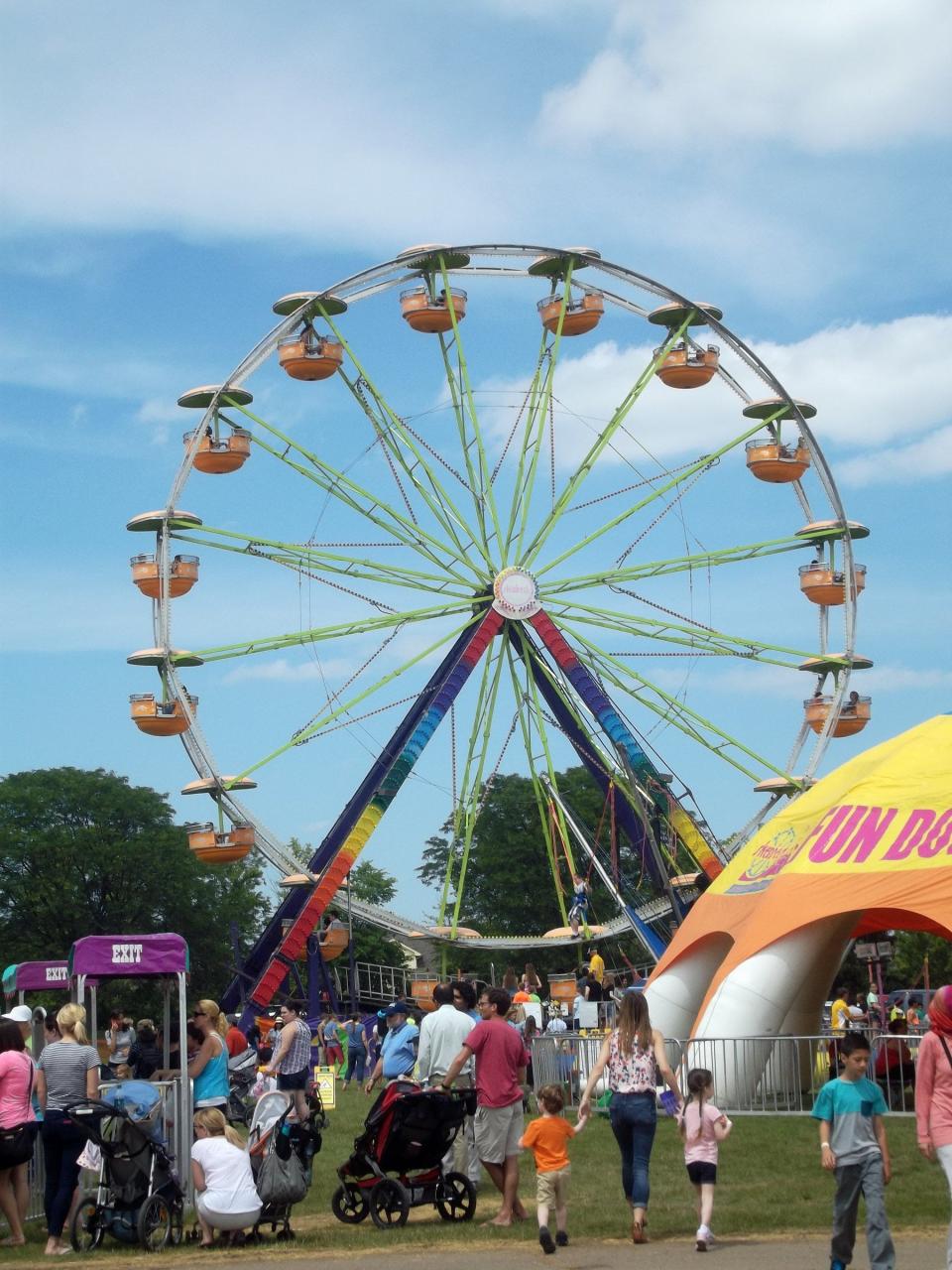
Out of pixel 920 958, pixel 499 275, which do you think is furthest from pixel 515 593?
pixel 920 958

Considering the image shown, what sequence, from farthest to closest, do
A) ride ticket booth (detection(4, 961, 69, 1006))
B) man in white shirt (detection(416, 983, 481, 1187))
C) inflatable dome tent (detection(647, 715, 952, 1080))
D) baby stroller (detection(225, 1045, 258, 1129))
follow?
baby stroller (detection(225, 1045, 258, 1129)), inflatable dome tent (detection(647, 715, 952, 1080)), ride ticket booth (detection(4, 961, 69, 1006)), man in white shirt (detection(416, 983, 481, 1187))

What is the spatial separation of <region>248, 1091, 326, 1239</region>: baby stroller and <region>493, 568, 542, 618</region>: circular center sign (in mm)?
20158

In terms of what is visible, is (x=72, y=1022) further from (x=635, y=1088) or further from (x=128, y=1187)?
(x=635, y=1088)

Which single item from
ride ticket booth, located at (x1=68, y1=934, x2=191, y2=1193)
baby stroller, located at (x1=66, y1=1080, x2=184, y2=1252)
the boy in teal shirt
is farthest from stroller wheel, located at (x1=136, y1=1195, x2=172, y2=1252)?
the boy in teal shirt

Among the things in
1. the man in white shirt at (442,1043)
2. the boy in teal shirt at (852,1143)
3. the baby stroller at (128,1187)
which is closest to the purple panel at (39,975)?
the man in white shirt at (442,1043)

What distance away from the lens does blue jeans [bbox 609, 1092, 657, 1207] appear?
36.8ft

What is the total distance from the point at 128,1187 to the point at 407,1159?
182 centimetres

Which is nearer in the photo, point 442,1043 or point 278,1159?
point 278,1159

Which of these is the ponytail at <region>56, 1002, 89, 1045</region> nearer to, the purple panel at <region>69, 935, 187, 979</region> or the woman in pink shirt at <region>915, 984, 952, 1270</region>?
the purple panel at <region>69, 935, 187, 979</region>

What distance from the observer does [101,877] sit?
66312mm

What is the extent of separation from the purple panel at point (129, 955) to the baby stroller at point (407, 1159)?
171 cm

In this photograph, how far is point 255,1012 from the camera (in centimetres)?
3203

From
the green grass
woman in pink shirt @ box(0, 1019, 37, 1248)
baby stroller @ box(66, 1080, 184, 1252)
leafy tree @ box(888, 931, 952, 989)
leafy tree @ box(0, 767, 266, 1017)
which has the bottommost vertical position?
the green grass

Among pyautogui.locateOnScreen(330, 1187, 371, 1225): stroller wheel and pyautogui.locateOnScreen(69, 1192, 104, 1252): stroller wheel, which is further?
pyautogui.locateOnScreen(330, 1187, 371, 1225): stroller wheel
